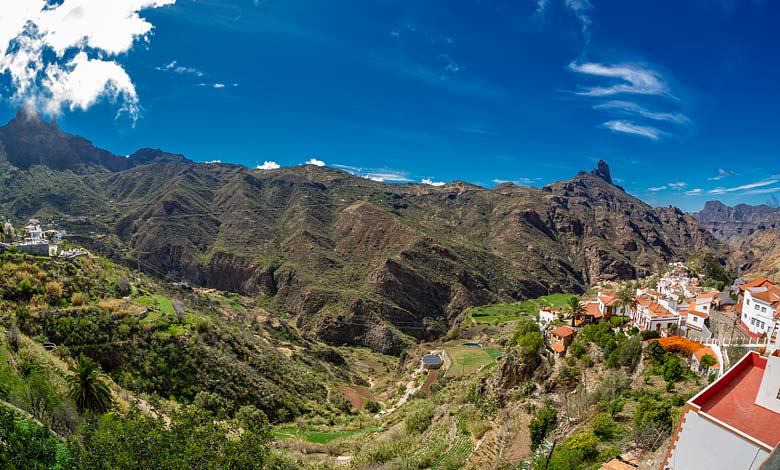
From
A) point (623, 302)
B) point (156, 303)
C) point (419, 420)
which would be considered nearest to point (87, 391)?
point (156, 303)

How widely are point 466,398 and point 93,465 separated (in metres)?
27.4

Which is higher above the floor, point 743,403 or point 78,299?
point 743,403

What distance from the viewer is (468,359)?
2172 inches

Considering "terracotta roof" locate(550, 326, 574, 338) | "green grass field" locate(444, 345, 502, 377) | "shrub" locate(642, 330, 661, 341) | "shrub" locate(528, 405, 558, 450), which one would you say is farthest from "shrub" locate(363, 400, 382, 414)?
"shrub" locate(642, 330, 661, 341)

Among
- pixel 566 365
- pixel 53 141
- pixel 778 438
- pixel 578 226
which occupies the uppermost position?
pixel 53 141

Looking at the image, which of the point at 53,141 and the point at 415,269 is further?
the point at 53,141

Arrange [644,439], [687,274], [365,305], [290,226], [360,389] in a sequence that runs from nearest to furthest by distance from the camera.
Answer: [644,439], [360,389], [687,274], [365,305], [290,226]

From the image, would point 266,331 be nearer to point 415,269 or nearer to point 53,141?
point 415,269

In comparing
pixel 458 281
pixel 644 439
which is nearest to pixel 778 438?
pixel 644 439

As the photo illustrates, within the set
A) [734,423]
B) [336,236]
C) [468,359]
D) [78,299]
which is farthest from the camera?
[336,236]

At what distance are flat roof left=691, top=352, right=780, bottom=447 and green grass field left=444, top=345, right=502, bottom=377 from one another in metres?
40.9

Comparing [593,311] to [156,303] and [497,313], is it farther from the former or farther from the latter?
[497,313]

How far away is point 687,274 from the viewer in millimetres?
67812

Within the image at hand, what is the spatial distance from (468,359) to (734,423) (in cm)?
4776
